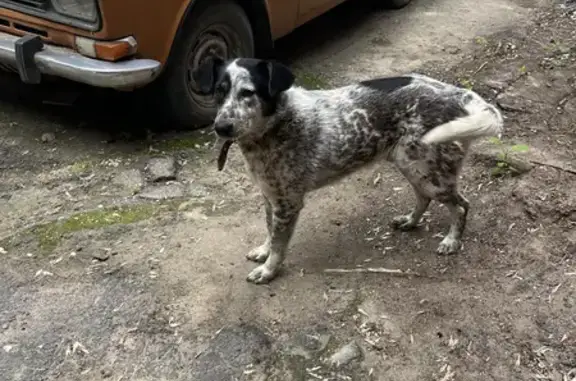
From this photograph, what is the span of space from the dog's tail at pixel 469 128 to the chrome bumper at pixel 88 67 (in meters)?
2.04

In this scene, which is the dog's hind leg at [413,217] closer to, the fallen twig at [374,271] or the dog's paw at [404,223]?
the dog's paw at [404,223]

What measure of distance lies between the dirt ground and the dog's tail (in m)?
0.78

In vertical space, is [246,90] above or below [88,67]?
above

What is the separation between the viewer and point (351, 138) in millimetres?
4160

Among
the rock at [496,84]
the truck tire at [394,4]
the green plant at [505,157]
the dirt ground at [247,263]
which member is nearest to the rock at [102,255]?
the dirt ground at [247,263]

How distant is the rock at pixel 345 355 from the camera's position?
11.7 feet

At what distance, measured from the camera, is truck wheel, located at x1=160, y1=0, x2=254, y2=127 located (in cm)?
540

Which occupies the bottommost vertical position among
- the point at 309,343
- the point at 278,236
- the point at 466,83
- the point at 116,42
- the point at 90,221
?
the point at 466,83

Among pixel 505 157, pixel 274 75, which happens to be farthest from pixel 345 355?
pixel 505 157

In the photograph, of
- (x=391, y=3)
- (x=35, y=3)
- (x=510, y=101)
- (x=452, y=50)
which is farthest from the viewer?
(x=391, y=3)

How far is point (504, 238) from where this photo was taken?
14.5 feet

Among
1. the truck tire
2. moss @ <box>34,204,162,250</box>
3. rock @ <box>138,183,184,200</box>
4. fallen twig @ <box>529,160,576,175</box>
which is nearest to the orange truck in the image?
rock @ <box>138,183,184,200</box>

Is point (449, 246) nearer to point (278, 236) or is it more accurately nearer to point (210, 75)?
point (278, 236)

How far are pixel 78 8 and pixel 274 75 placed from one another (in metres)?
1.85
